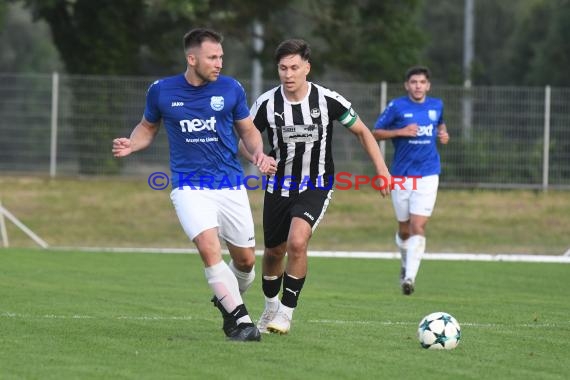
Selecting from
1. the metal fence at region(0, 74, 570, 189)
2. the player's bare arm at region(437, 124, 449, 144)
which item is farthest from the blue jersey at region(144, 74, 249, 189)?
the metal fence at region(0, 74, 570, 189)

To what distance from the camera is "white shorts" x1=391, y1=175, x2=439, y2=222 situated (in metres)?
14.9

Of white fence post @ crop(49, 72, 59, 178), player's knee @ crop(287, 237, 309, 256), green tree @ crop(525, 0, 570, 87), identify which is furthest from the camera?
green tree @ crop(525, 0, 570, 87)

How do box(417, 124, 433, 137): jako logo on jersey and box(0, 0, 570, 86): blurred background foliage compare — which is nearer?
box(417, 124, 433, 137): jako logo on jersey

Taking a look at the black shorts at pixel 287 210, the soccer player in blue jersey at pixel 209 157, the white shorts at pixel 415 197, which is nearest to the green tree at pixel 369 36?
the white shorts at pixel 415 197

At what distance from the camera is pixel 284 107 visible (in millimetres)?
10141

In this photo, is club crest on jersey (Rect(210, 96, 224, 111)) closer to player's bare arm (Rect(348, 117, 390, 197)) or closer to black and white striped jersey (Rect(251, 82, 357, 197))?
black and white striped jersey (Rect(251, 82, 357, 197))

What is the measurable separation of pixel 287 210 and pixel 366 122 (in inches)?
624

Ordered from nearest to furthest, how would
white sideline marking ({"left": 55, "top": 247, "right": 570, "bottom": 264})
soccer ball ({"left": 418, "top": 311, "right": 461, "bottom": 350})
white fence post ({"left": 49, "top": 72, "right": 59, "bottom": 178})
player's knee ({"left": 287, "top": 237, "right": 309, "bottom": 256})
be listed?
1. soccer ball ({"left": 418, "top": 311, "right": 461, "bottom": 350})
2. player's knee ({"left": 287, "top": 237, "right": 309, "bottom": 256})
3. white sideline marking ({"left": 55, "top": 247, "right": 570, "bottom": 264})
4. white fence post ({"left": 49, "top": 72, "right": 59, "bottom": 178})

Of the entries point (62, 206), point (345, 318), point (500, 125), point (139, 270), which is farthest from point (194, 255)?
point (345, 318)

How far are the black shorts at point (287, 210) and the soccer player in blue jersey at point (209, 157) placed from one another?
2.07 feet

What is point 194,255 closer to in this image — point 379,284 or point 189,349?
point 379,284

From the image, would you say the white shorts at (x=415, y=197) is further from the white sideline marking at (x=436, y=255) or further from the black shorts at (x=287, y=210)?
the white sideline marking at (x=436, y=255)

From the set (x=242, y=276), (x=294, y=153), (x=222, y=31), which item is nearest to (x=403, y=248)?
(x=294, y=153)

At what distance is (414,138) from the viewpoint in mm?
15109
